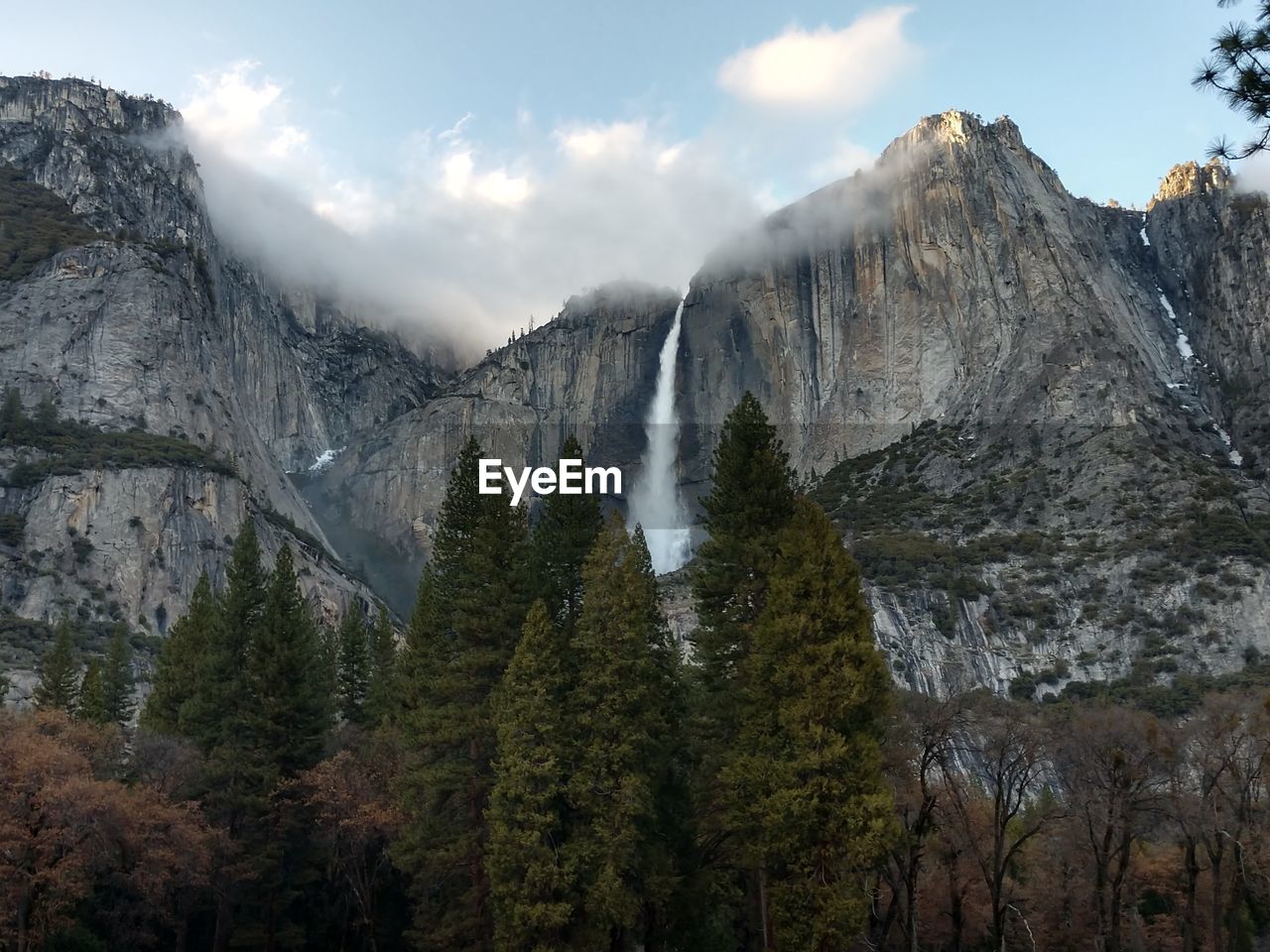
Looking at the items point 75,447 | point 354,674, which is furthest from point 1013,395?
point 75,447

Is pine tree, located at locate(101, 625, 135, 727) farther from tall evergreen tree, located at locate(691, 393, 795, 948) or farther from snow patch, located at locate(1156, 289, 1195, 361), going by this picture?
snow patch, located at locate(1156, 289, 1195, 361)

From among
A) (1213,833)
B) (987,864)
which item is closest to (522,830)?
(987,864)

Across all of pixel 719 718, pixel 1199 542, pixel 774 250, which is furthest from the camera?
pixel 774 250

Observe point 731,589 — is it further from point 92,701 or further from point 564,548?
point 92,701

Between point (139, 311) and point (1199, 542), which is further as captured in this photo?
point (139, 311)

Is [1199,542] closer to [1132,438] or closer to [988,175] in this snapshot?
→ [1132,438]

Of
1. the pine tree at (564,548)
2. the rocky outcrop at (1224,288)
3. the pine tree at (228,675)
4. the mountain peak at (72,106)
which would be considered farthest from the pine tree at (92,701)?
the mountain peak at (72,106)

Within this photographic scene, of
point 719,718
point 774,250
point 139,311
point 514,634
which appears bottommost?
point 719,718
